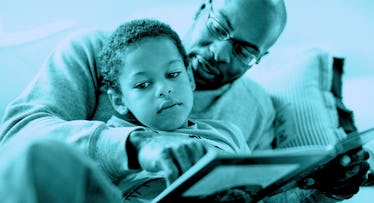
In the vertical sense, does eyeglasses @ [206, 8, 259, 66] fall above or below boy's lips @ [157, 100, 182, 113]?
above

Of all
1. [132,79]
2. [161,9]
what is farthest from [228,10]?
[161,9]

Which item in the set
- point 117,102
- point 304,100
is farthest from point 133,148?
point 304,100

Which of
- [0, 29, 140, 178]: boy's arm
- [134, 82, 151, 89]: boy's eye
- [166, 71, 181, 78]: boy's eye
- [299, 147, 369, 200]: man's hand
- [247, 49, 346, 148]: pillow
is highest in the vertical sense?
[166, 71, 181, 78]: boy's eye

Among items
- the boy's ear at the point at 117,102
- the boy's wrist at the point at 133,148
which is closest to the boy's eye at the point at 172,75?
the boy's ear at the point at 117,102

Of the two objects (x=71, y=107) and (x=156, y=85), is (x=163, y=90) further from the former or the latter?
(x=71, y=107)

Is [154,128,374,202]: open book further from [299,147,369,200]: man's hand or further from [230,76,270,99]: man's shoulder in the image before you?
[230,76,270,99]: man's shoulder

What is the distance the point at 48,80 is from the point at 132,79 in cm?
22

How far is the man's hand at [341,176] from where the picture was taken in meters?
0.77

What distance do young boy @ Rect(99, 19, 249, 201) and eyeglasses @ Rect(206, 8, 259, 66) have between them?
6.9 inches

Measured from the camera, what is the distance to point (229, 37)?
1175 mm

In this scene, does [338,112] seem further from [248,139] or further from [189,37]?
[189,37]

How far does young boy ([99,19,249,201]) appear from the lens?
3.03 ft

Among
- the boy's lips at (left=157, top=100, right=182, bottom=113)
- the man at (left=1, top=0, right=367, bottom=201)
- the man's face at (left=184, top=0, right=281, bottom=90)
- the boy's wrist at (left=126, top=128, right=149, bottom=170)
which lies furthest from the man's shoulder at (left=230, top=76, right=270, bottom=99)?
the boy's wrist at (left=126, top=128, right=149, bottom=170)

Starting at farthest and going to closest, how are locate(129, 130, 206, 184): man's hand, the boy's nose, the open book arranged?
the boy's nose
locate(129, 130, 206, 184): man's hand
the open book
